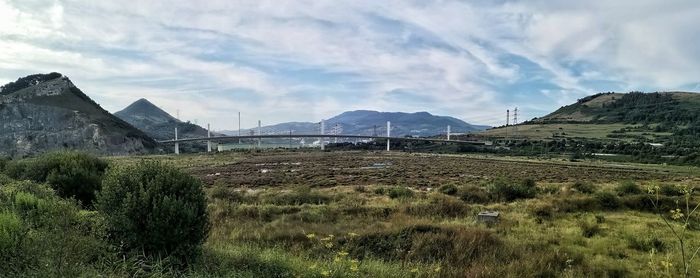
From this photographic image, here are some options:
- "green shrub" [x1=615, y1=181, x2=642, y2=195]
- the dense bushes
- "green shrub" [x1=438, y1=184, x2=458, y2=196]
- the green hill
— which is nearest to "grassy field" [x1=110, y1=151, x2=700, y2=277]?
"green shrub" [x1=615, y1=181, x2=642, y2=195]

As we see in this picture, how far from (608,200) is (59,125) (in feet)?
461

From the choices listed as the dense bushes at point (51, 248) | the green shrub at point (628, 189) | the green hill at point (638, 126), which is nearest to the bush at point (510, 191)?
the green shrub at point (628, 189)

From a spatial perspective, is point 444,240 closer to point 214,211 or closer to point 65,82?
point 214,211

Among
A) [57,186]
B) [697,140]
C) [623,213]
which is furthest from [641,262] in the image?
[697,140]

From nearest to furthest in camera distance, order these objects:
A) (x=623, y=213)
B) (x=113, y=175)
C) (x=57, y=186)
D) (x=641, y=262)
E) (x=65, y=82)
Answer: (x=113, y=175) < (x=641, y=262) < (x=57, y=186) < (x=623, y=213) < (x=65, y=82)

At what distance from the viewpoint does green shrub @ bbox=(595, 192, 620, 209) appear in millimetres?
22562

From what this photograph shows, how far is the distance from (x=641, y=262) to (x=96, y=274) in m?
12.7

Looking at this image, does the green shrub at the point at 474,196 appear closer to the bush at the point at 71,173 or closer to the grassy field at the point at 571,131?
the bush at the point at 71,173

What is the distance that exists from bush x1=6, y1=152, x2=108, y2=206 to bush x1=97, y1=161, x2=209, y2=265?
5.92 m

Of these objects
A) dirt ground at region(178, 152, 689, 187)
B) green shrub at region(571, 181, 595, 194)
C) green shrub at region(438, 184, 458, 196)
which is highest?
A: green shrub at region(571, 181, 595, 194)

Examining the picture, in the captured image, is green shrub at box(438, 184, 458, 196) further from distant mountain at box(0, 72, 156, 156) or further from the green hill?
the green hill

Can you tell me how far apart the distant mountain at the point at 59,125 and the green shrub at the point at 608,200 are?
11158cm

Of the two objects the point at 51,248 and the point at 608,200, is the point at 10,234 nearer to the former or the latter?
the point at 51,248

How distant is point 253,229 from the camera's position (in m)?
14.8
